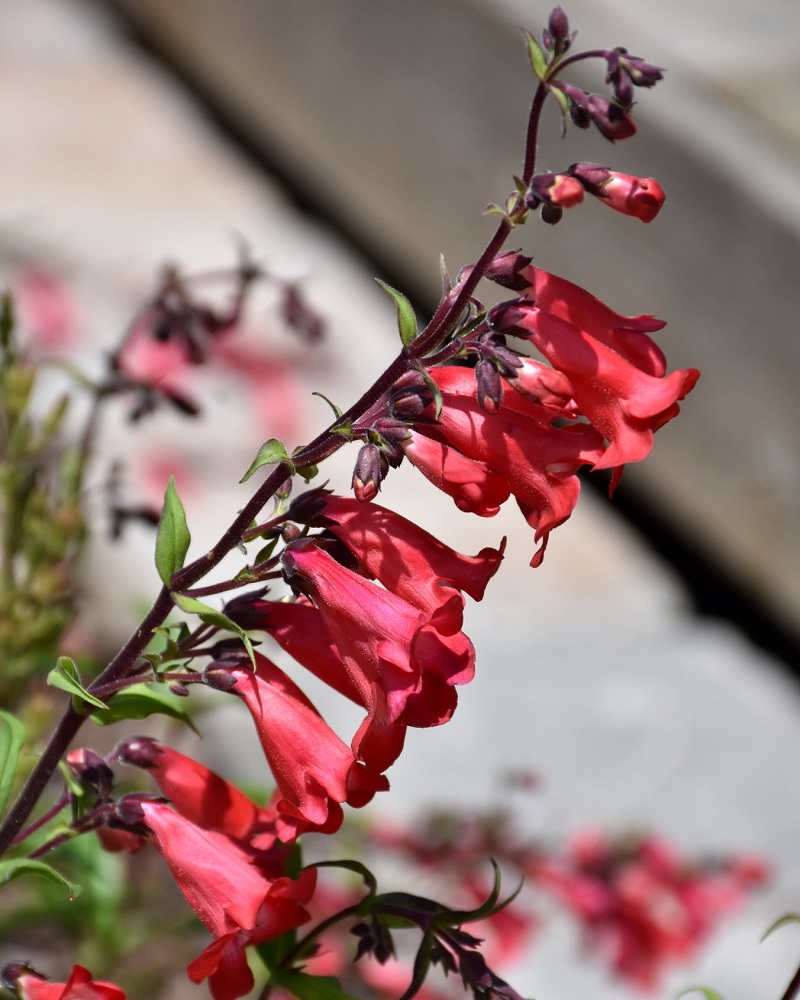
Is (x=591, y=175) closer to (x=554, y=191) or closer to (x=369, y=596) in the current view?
(x=554, y=191)

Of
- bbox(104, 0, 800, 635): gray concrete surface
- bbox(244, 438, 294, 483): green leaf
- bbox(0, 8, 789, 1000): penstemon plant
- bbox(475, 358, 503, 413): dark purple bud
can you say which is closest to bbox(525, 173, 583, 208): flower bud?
bbox(0, 8, 789, 1000): penstemon plant

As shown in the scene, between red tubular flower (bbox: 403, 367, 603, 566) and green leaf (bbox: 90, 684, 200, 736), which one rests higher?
red tubular flower (bbox: 403, 367, 603, 566)

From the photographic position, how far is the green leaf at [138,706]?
3.00 feet

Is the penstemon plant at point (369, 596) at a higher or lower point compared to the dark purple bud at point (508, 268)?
lower

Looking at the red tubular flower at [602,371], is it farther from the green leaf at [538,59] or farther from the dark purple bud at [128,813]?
the dark purple bud at [128,813]

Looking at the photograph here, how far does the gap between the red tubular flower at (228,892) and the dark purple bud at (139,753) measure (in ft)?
0.14

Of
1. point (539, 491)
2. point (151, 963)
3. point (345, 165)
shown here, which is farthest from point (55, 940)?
point (345, 165)

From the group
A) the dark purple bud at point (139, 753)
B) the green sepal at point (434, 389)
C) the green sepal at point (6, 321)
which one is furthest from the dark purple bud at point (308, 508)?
the green sepal at point (6, 321)

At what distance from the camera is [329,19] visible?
14.3 ft

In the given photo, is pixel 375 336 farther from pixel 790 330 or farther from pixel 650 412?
pixel 650 412

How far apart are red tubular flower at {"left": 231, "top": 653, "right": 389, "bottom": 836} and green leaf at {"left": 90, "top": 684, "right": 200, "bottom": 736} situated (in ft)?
0.19

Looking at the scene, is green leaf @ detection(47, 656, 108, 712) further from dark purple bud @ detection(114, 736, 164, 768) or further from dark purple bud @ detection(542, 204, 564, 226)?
dark purple bud @ detection(542, 204, 564, 226)

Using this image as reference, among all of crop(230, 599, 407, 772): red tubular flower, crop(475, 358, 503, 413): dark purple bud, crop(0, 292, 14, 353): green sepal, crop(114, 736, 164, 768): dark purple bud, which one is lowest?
crop(0, 292, 14, 353): green sepal

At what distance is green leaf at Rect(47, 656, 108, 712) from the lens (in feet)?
2.72
